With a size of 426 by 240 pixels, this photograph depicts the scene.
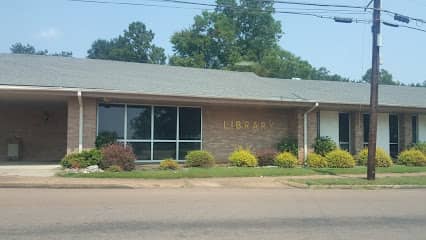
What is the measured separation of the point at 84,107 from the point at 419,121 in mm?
18144

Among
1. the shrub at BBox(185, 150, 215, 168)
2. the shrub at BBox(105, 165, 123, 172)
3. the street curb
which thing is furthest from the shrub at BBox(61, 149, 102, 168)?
the shrub at BBox(185, 150, 215, 168)

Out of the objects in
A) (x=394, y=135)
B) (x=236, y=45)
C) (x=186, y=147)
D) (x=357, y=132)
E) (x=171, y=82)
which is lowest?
(x=186, y=147)

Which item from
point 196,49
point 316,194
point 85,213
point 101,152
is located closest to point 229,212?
point 85,213

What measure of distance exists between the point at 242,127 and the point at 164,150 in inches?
162

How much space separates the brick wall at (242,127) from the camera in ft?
76.1

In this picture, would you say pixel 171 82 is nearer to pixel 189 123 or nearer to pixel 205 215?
pixel 189 123

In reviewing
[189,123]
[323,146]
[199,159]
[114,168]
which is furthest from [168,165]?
[323,146]

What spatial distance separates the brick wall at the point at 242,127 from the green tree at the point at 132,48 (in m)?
44.4

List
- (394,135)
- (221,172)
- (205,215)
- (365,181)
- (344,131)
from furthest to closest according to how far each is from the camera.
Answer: (394,135)
(344,131)
(221,172)
(365,181)
(205,215)

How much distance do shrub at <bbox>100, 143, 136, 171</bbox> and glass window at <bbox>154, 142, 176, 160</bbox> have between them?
2518mm

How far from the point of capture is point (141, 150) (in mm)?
21641

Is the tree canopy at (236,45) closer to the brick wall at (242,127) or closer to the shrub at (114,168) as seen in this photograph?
the brick wall at (242,127)

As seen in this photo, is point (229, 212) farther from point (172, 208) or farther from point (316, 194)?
point (316, 194)

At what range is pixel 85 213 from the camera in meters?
10.1
